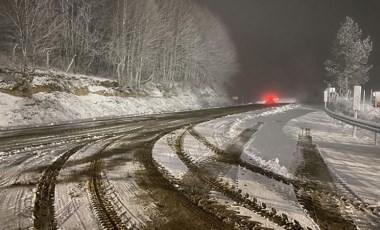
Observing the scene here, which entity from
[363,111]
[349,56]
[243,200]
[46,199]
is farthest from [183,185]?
[349,56]

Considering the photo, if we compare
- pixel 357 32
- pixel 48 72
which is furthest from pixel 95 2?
pixel 357 32

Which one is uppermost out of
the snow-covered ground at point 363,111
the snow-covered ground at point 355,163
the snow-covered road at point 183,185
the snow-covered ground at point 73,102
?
the snow-covered ground at point 73,102

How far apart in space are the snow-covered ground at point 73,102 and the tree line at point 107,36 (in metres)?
2.10

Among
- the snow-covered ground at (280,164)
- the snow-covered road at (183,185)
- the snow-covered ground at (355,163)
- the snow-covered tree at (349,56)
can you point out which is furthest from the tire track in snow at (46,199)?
the snow-covered tree at (349,56)

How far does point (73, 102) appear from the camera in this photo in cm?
2391

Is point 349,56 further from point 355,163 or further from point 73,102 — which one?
point 355,163

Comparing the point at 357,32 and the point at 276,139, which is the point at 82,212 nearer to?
the point at 276,139

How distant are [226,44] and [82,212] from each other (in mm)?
56078

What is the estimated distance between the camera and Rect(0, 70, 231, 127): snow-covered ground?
62.9 ft

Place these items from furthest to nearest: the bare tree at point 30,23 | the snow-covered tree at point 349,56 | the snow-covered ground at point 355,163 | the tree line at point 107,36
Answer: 1. the snow-covered tree at point 349,56
2. the tree line at point 107,36
3. the bare tree at point 30,23
4. the snow-covered ground at point 355,163

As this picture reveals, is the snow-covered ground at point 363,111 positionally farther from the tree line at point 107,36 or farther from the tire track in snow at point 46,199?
the tire track in snow at point 46,199

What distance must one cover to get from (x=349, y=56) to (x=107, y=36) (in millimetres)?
Answer: 42538

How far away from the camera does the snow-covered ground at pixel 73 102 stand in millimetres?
19172

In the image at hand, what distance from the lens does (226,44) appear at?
5831cm
